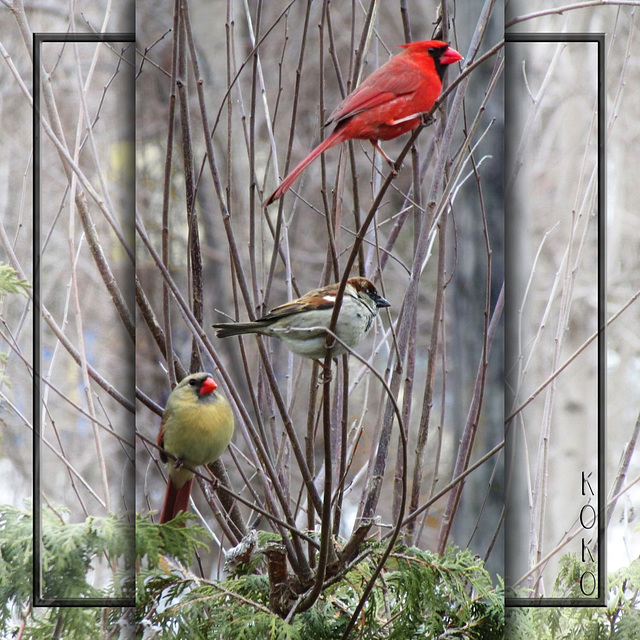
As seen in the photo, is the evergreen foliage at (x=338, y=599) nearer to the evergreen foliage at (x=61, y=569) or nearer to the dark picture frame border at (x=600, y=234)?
the evergreen foliage at (x=61, y=569)

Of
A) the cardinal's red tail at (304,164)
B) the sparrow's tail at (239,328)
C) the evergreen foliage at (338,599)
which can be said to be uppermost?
the cardinal's red tail at (304,164)

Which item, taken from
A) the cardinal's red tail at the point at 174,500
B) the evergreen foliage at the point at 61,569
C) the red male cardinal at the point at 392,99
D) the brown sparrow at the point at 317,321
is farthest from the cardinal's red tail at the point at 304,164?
the evergreen foliage at the point at 61,569

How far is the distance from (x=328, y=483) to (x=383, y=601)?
1.02 ft

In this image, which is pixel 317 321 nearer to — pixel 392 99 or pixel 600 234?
pixel 392 99

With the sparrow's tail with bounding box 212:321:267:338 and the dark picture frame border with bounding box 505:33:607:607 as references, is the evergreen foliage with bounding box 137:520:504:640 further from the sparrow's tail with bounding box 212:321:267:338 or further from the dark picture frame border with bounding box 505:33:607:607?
the sparrow's tail with bounding box 212:321:267:338

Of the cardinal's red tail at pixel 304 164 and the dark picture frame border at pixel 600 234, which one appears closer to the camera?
the cardinal's red tail at pixel 304 164

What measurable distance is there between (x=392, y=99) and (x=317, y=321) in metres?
0.42

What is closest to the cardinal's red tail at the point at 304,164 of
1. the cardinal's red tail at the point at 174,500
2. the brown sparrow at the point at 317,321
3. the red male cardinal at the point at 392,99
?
the red male cardinal at the point at 392,99

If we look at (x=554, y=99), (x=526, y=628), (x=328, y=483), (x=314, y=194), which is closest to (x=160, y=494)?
(x=328, y=483)

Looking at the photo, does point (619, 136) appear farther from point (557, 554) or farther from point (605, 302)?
point (557, 554)

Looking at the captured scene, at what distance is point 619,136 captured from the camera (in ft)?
5.56

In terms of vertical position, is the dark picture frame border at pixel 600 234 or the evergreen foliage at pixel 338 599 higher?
the dark picture frame border at pixel 600 234

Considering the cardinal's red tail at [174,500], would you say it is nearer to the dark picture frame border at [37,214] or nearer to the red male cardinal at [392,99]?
the dark picture frame border at [37,214]

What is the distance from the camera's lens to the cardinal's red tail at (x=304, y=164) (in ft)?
5.06
